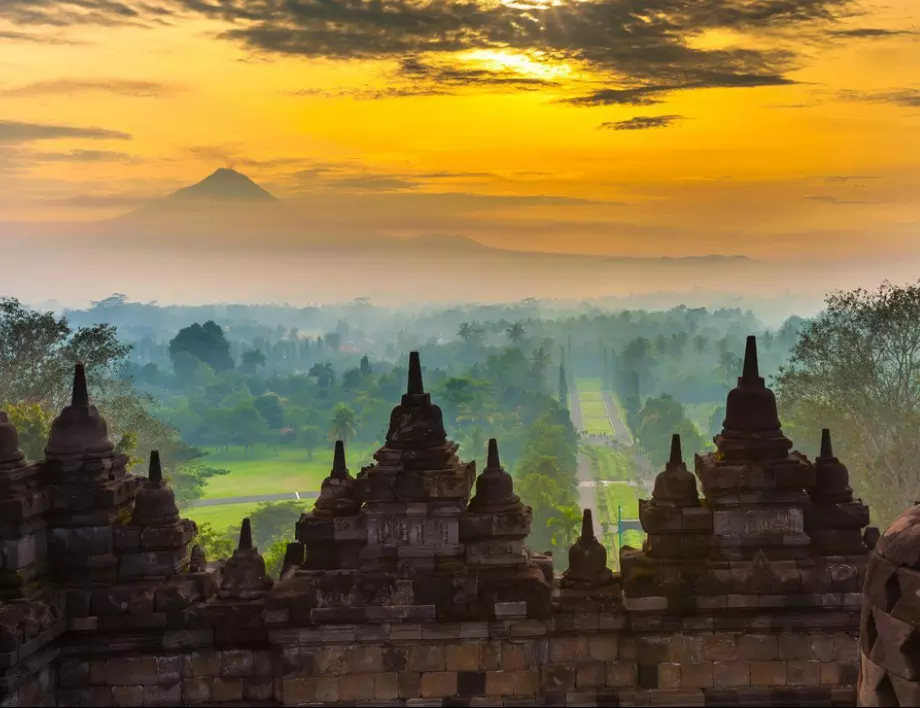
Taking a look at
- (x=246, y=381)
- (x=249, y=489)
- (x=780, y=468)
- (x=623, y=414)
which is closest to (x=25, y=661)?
(x=780, y=468)

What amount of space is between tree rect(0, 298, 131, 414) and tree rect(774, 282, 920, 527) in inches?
1209

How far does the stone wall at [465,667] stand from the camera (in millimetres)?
11461

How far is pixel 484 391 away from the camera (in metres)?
83.2

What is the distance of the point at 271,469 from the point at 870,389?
53.4 metres

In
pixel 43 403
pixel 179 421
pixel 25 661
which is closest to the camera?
pixel 25 661

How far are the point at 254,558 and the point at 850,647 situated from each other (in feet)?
23.3

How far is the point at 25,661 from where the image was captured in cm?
1083

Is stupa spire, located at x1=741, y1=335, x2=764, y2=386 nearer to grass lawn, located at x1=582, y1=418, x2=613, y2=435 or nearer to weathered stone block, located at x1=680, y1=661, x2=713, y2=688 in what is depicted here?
weathered stone block, located at x1=680, y1=661, x2=713, y2=688

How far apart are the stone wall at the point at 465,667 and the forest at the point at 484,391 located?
2485cm

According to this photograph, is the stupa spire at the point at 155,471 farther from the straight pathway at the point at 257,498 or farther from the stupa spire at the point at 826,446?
the straight pathway at the point at 257,498

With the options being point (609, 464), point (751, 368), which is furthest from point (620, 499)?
point (751, 368)

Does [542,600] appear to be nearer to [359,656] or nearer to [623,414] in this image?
[359,656]

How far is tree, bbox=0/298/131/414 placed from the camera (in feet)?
133

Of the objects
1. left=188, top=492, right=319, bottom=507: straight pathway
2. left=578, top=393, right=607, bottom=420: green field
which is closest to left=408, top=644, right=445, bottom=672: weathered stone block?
left=188, top=492, right=319, bottom=507: straight pathway
